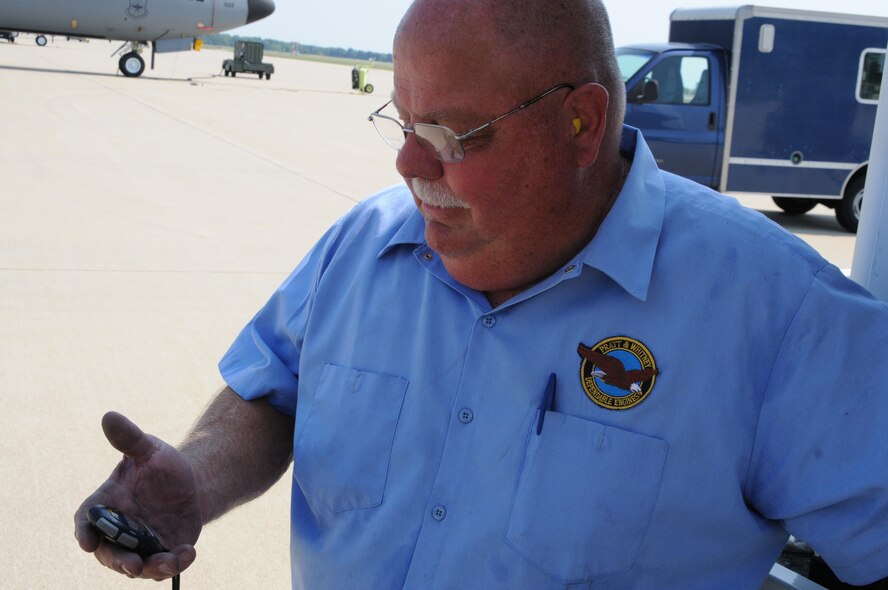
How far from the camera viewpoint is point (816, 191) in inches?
429

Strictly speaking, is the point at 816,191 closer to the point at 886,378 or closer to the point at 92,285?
the point at 92,285

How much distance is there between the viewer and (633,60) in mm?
10680

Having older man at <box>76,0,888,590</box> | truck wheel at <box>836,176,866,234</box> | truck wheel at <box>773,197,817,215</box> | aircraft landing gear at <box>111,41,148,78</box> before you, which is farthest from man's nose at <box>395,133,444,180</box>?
aircraft landing gear at <box>111,41,148,78</box>

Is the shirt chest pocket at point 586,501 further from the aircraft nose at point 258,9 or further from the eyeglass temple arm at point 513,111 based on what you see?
the aircraft nose at point 258,9

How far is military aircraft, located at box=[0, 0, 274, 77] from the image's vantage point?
23734 millimetres

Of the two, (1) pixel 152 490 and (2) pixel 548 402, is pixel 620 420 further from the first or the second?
(1) pixel 152 490

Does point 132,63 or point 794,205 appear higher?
point 132,63

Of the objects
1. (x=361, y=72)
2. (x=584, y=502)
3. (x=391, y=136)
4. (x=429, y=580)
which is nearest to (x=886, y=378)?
(x=584, y=502)

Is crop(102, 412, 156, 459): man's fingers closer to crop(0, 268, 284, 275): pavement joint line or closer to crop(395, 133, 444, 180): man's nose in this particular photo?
crop(395, 133, 444, 180): man's nose

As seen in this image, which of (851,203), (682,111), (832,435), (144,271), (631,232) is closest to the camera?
(832,435)

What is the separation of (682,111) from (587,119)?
9230 millimetres

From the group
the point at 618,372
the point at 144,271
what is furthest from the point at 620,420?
the point at 144,271

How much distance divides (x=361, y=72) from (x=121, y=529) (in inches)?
1274

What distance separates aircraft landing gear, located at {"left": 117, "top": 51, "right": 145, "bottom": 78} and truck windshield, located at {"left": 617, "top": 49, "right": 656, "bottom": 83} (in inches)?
754
